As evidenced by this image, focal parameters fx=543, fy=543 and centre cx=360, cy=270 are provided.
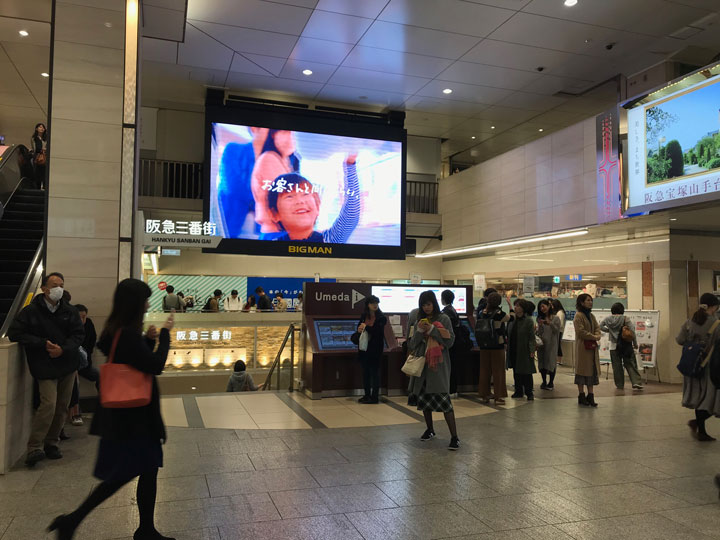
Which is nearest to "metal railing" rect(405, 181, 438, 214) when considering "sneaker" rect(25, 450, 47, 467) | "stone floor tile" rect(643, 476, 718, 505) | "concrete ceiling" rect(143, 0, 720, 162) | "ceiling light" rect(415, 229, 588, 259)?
"ceiling light" rect(415, 229, 588, 259)

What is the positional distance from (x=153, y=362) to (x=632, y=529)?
3075 millimetres

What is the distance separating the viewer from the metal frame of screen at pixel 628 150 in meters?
7.85

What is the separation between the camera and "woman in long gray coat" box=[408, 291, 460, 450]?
5.16 meters

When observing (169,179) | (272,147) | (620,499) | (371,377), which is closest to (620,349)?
(371,377)

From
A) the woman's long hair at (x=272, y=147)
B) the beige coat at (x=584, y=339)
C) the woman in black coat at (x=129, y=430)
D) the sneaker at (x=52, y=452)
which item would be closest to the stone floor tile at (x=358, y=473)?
the woman in black coat at (x=129, y=430)

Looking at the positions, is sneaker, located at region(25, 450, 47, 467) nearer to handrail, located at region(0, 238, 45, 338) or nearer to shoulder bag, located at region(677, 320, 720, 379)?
handrail, located at region(0, 238, 45, 338)

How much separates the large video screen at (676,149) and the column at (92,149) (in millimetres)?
7800

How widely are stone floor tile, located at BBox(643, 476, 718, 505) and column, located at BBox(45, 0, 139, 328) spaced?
5.97 metres

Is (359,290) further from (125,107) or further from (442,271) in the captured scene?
(442,271)

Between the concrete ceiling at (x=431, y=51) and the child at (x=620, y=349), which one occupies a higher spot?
the concrete ceiling at (x=431, y=51)

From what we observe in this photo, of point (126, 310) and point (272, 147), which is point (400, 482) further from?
point (272, 147)

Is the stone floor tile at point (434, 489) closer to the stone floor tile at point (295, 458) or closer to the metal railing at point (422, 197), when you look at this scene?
the stone floor tile at point (295, 458)

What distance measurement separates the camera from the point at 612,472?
4.55m

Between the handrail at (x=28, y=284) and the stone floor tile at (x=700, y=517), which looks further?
the handrail at (x=28, y=284)
